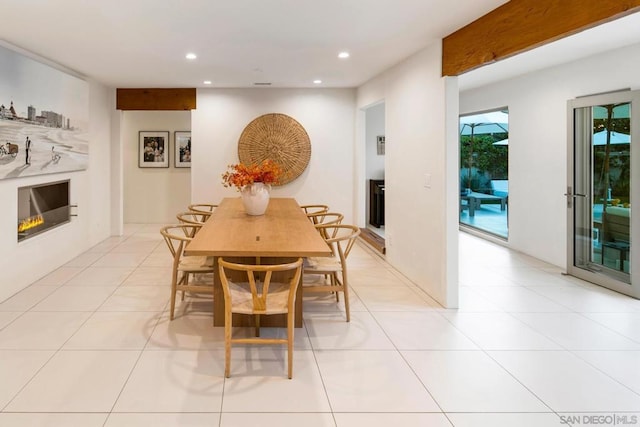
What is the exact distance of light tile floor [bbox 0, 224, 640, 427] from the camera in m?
2.33

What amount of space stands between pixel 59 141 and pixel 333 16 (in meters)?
3.70

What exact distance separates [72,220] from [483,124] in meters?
6.73

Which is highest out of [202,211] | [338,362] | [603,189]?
[603,189]

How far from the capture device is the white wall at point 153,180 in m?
9.08

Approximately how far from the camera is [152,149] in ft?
29.9

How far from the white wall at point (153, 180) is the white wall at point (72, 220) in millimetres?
1833

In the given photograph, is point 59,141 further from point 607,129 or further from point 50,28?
point 607,129

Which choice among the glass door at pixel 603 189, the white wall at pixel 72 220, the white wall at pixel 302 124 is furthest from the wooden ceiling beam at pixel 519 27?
the white wall at pixel 72 220

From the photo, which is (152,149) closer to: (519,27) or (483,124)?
(483,124)

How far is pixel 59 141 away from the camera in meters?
5.28

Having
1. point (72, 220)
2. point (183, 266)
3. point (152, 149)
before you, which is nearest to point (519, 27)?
point (183, 266)

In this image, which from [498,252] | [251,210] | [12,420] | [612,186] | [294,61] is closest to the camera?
[12,420]

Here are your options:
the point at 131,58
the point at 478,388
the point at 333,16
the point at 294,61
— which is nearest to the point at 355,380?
the point at 478,388

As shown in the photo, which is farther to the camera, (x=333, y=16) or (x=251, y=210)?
(x=251, y=210)
